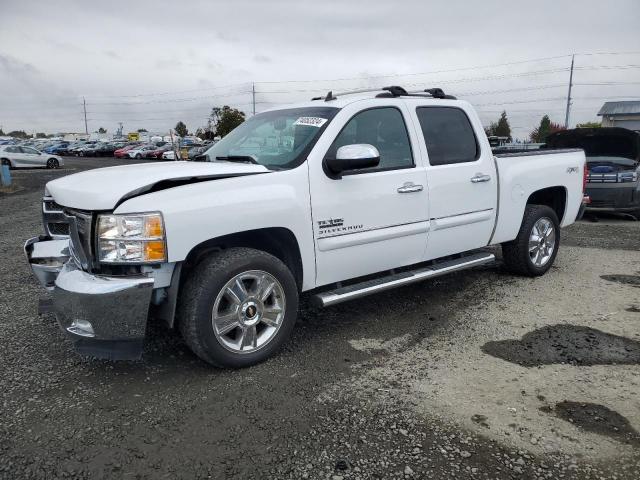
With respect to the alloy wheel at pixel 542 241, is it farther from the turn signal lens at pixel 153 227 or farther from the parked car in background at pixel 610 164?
the parked car in background at pixel 610 164

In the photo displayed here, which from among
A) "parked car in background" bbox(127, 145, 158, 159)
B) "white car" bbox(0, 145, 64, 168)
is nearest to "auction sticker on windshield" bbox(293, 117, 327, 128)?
"white car" bbox(0, 145, 64, 168)

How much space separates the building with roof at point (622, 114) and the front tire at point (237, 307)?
72096 mm

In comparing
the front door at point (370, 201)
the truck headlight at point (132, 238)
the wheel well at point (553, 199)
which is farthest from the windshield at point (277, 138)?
the wheel well at point (553, 199)

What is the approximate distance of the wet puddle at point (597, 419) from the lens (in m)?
2.83

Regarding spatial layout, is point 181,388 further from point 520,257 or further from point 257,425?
point 520,257

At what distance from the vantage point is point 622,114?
65.8 meters

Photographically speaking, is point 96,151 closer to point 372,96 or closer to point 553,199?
point 553,199

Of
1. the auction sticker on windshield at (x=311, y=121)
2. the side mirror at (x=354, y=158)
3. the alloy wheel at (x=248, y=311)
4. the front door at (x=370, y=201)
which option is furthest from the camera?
the auction sticker on windshield at (x=311, y=121)

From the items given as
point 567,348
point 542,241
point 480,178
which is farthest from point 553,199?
point 567,348

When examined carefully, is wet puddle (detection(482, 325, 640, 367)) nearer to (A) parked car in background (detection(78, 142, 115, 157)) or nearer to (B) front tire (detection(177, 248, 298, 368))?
(B) front tire (detection(177, 248, 298, 368))

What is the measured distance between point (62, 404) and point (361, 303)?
2728mm

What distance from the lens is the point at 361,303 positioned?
5.04 m

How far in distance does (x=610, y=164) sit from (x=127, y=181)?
9.57 metres

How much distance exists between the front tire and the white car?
3024 cm
